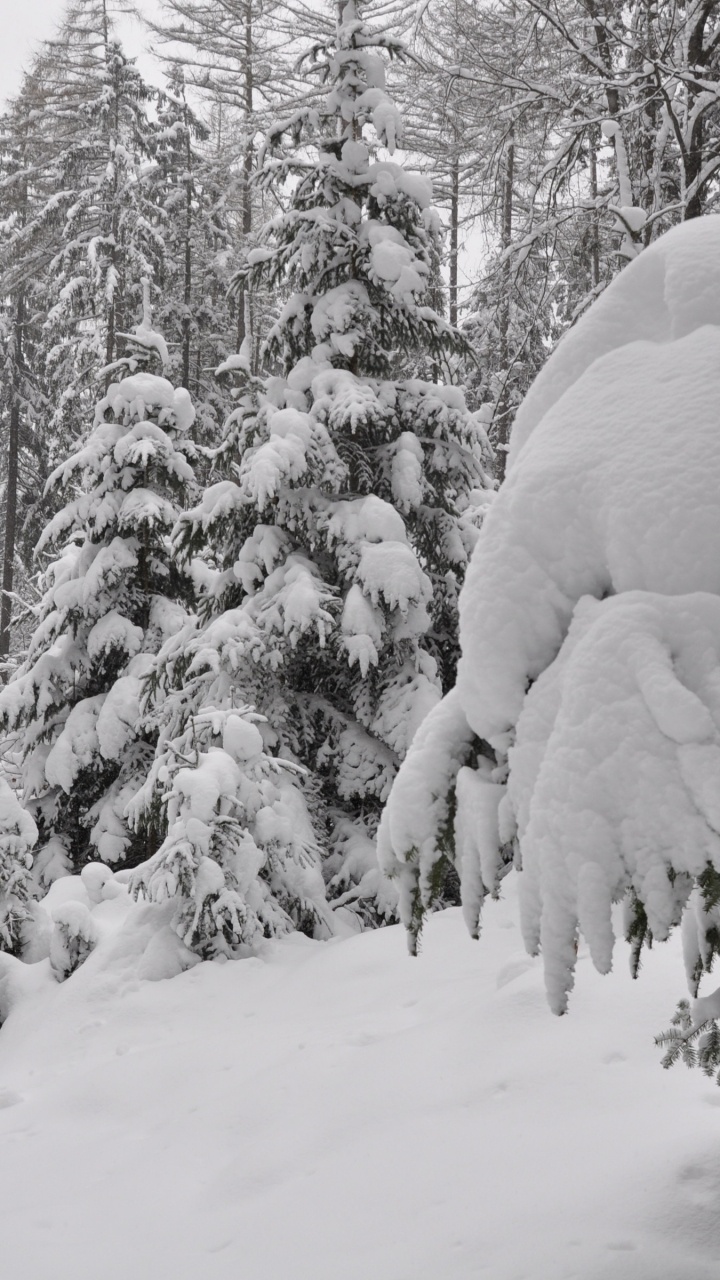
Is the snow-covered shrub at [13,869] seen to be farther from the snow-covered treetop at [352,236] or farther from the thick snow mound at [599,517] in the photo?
the thick snow mound at [599,517]

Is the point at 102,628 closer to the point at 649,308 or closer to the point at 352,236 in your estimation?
the point at 352,236

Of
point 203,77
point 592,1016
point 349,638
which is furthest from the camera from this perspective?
point 203,77

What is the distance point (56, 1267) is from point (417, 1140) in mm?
1438

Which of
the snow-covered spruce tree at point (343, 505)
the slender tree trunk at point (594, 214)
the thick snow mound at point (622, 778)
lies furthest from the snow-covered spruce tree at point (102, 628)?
the thick snow mound at point (622, 778)

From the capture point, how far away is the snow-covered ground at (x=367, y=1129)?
3076mm

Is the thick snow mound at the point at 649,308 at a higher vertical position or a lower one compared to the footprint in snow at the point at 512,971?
higher

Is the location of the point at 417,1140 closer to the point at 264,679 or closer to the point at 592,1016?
the point at 592,1016

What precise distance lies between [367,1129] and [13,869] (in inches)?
160

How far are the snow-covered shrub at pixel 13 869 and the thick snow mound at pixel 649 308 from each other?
580cm

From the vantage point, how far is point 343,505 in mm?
7426

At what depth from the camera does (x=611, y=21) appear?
620 cm

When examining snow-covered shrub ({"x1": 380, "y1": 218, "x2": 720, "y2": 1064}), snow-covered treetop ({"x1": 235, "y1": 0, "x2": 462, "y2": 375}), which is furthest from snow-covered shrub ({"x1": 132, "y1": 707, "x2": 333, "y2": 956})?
snow-covered shrub ({"x1": 380, "y1": 218, "x2": 720, "y2": 1064})

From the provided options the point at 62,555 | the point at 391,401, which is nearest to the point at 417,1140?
the point at 391,401

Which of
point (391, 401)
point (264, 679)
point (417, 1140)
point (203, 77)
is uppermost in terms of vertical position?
point (203, 77)
